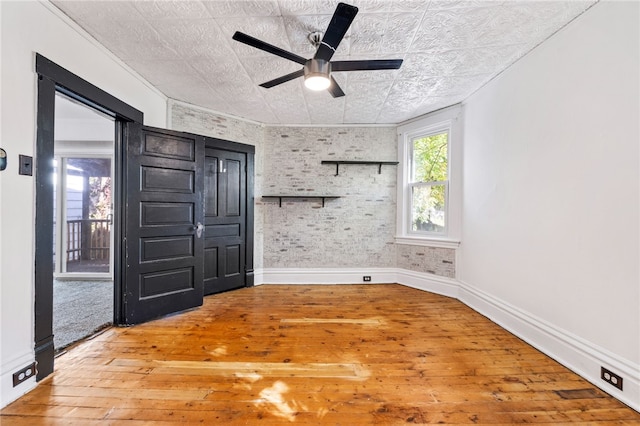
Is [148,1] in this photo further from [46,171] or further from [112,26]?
[46,171]

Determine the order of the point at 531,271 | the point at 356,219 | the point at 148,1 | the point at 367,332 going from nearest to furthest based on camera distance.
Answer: the point at 148,1 → the point at 531,271 → the point at 367,332 → the point at 356,219

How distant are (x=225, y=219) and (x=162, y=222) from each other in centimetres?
105

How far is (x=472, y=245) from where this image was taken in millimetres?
3334

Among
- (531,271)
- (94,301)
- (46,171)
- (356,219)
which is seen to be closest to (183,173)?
(46,171)

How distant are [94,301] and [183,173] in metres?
2.15

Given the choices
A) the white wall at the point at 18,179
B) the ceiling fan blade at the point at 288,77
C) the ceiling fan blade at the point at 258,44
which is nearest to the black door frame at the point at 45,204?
Result: the white wall at the point at 18,179

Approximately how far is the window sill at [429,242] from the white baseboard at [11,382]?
4.24 meters

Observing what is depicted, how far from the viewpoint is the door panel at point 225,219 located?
3.76 meters

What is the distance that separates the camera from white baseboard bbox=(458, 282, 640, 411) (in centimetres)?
165

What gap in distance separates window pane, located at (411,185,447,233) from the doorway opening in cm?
415

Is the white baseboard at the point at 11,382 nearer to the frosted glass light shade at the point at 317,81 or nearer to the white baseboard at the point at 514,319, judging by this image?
the white baseboard at the point at 514,319

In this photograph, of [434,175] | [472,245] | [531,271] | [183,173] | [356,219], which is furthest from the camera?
[356,219]

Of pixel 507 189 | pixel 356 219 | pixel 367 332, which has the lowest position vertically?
pixel 367 332

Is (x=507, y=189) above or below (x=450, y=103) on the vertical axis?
below
